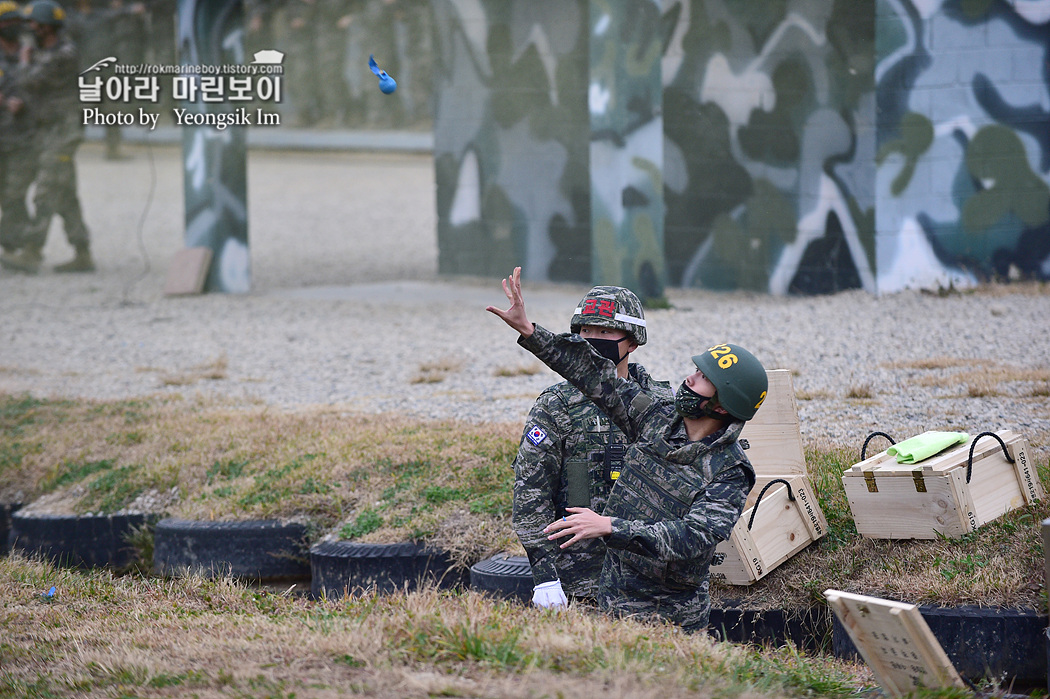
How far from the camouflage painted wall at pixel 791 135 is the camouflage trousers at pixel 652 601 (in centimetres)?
761

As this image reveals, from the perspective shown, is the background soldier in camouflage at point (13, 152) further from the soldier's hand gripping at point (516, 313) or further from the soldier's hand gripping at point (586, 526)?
the soldier's hand gripping at point (586, 526)

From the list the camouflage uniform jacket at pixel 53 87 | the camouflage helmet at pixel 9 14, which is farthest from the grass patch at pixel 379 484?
the camouflage uniform jacket at pixel 53 87

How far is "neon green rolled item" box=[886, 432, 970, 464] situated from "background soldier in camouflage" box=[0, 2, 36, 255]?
1343 cm

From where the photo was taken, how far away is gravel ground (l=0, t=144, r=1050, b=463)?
727 centimetres

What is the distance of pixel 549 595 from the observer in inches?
162

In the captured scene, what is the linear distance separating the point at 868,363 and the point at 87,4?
1376 cm

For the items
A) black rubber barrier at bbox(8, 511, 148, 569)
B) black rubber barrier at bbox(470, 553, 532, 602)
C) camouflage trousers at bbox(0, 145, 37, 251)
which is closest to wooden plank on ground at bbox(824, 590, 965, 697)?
black rubber barrier at bbox(470, 553, 532, 602)

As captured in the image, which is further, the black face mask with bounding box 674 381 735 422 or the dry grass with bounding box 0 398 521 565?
the dry grass with bounding box 0 398 521 565

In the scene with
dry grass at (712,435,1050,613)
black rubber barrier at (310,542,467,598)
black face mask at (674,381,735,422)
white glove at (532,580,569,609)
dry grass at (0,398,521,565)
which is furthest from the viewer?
dry grass at (0,398,521,565)

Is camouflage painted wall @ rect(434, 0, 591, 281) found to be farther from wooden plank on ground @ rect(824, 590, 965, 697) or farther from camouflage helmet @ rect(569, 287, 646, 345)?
wooden plank on ground @ rect(824, 590, 965, 697)

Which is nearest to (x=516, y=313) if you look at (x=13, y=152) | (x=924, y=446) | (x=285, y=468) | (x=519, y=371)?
(x=924, y=446)

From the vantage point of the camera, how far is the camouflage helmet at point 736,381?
11.5 ft

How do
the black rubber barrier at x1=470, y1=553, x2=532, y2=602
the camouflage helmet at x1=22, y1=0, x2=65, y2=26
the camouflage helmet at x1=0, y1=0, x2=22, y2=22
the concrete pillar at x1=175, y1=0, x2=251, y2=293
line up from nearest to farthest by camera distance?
the black rubber barrier at x1=470, y1=553, x2=532, y2=602 → the concrete pillar at x1=175, y1=0, x2=251, y2=293 → the camouflage helmet at x1=22, y1=0, x2=65, y2=26 → the camouflage helmet at x1=0, y1=0, x2=22, y2=22

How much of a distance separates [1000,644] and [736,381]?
175cm
